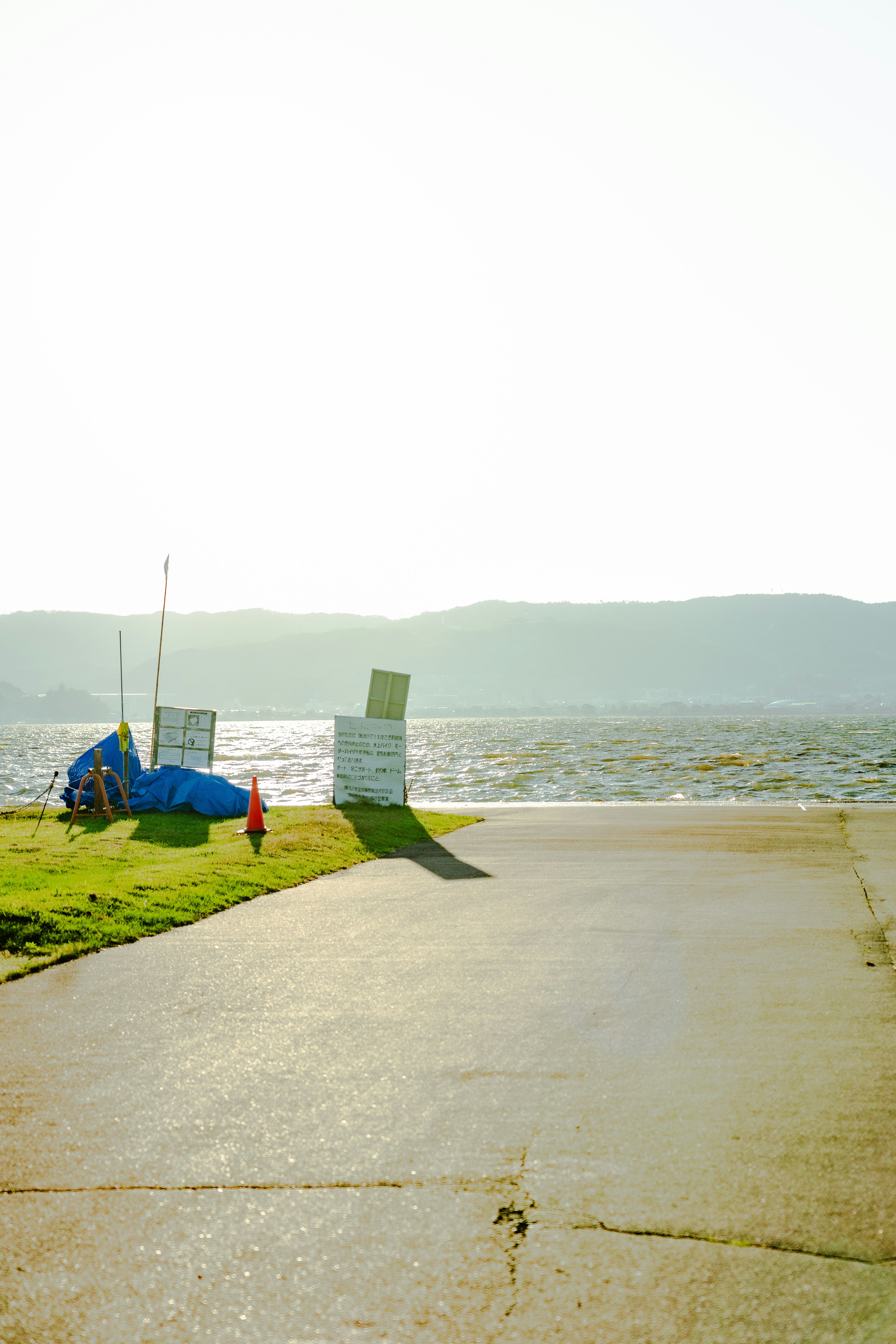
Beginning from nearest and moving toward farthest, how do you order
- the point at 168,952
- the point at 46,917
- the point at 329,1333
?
the point at 329,1333
the point at 168,952
the point at 46,917

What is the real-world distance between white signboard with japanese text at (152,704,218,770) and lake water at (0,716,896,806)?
626 centimetres

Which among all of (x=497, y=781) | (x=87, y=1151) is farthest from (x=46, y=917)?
(x=497, y=781)

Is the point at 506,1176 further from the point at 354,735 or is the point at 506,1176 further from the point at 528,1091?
the point at 354,735

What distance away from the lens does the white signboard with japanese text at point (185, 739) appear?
20438 millimetres

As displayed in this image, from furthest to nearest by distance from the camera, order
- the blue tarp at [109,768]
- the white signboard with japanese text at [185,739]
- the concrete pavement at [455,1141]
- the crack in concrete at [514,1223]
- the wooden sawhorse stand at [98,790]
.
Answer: the white signboard with japanese text at [185,739], the blue tarp at [109,768], the wooden sawhorse stand at [98,790], the crack in concrete at [514,1223], the concrete pavement at [455,1141]

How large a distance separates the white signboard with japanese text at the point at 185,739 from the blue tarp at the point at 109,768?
0.58 metres

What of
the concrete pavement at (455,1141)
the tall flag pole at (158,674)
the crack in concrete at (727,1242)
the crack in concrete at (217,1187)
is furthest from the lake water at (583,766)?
the crack in concrete at (727,1242)

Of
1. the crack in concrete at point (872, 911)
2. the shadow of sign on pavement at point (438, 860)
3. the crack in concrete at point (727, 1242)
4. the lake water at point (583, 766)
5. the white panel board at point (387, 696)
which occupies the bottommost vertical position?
the lake water at point (583, 766)

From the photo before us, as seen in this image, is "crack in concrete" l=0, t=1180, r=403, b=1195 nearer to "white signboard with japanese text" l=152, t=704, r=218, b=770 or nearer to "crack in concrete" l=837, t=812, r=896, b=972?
"crack in concrete" l=837, t=812, r=896, b=972

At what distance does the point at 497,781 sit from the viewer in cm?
4081

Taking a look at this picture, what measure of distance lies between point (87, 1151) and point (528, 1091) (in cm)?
184

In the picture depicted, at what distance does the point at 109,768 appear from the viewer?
18.6 meters

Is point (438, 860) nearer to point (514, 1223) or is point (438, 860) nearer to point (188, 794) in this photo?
point (188, 794)

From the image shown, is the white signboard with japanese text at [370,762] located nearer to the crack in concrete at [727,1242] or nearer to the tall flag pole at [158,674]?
the tall flag pole at [158,674]
